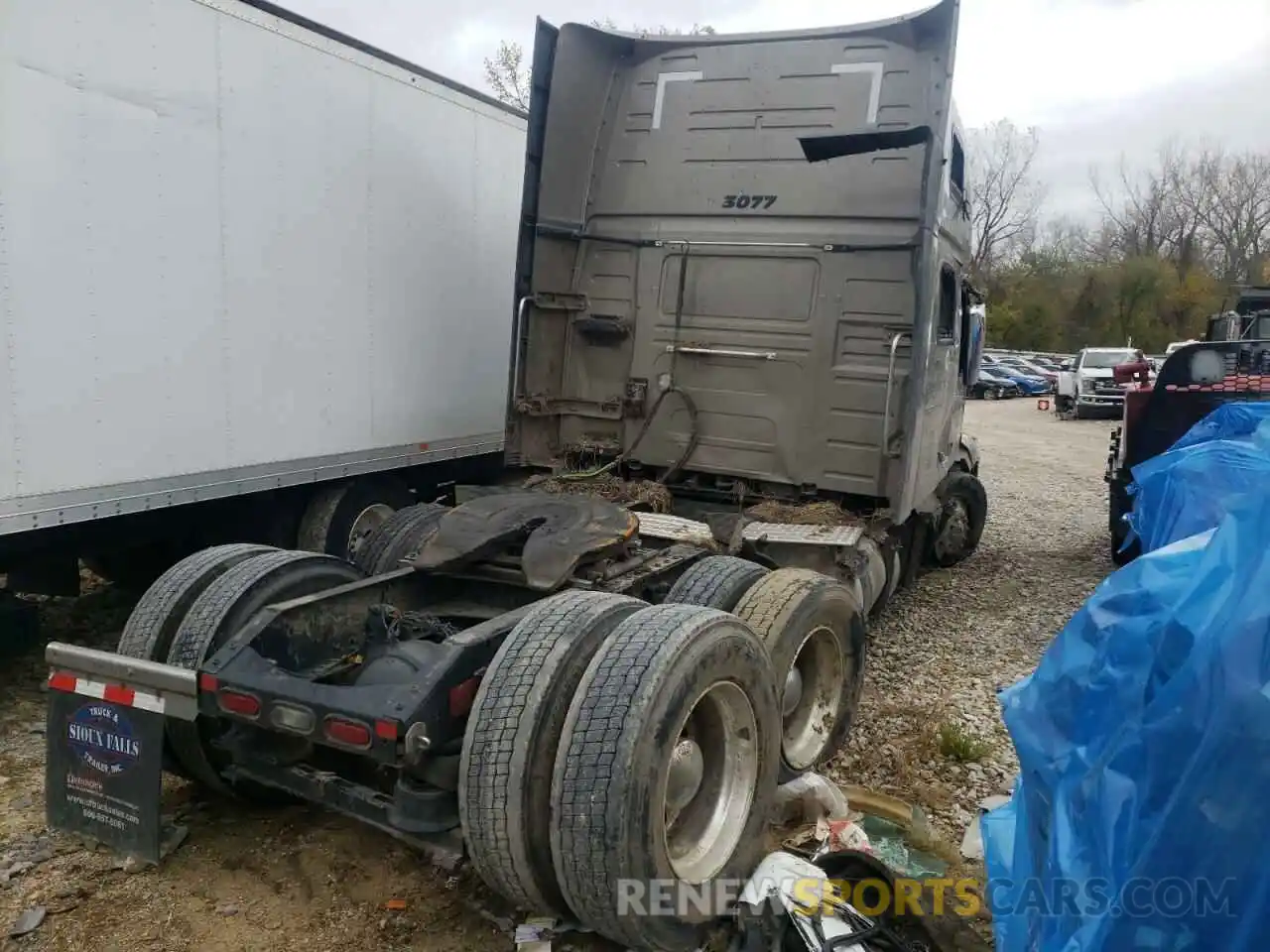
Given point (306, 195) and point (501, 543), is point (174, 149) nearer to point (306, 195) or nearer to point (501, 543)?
point (306, 195)

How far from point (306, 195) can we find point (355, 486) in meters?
1.99

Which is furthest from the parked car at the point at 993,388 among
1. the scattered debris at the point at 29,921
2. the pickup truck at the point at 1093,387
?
the scattered debris at the point at 29,921

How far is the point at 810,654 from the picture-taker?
15.0ft

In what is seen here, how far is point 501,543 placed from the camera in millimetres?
4281

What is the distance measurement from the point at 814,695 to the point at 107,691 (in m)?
2.99

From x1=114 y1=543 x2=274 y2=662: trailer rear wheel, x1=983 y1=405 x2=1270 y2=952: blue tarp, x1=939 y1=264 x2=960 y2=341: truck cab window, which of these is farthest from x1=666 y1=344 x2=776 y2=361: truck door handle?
x1=983 y1=405 x2=1270 y2=952: blue tarp

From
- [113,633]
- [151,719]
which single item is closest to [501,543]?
[151,719]

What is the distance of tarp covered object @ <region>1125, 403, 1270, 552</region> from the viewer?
4113 mm

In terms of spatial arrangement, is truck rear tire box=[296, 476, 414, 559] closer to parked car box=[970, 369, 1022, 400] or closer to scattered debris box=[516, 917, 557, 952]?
scattered debris box=[516, 917, 557, 952]

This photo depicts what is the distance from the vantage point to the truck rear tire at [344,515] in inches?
254

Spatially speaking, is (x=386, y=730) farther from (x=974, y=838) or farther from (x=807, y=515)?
(x=807, y=515)

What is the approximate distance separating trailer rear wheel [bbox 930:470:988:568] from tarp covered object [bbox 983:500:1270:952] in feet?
19.2

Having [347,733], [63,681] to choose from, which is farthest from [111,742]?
[347,733]

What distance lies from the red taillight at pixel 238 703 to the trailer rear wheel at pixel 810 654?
2.01 meters
